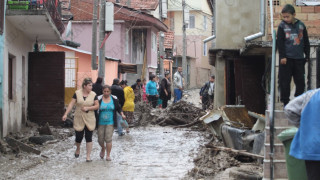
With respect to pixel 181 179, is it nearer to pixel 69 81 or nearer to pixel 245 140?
pixel 245 140

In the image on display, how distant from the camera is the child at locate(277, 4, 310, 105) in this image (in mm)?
8422

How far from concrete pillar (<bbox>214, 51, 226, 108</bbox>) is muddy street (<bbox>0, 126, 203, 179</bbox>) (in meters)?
5.38

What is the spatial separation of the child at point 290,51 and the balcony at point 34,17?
291 inches

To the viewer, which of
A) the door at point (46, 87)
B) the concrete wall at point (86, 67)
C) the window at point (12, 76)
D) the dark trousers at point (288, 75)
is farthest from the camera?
the concrete wall at point (86, 67)

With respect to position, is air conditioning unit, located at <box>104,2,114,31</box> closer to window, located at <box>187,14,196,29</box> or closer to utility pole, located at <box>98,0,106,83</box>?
utility pole, located at <box>98,0,106,83</box>

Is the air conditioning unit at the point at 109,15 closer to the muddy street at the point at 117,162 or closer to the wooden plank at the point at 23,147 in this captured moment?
the muddy street at the point at 117,162

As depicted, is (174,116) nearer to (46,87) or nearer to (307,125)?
(46,87)

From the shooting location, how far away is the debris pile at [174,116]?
18.3 m

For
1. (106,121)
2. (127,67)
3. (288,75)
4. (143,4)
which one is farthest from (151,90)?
(143,4)

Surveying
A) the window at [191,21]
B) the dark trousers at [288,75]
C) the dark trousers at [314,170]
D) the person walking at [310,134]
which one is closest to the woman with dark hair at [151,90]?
the dark trousers at [288,75]

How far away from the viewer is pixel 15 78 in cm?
1547

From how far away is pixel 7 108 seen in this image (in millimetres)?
13672

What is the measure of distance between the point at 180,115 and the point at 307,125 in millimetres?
14082

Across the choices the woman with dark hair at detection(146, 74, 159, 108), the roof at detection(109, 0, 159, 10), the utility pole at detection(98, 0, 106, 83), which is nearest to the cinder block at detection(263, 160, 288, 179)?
the utility pole at detection(98, 0, 106, 83)
